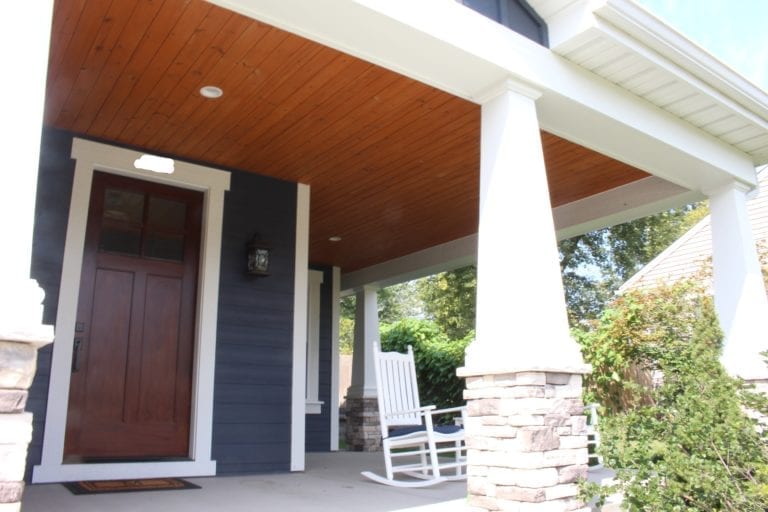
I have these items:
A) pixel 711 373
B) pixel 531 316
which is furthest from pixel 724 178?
pixel 531 316

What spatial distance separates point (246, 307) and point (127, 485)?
1.53 metres

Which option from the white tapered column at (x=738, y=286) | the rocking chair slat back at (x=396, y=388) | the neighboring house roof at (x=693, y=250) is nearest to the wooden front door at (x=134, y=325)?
the rocking chair slat back at (x=396, y=388)

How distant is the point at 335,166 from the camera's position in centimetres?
499

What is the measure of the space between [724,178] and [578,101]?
6.27 ft

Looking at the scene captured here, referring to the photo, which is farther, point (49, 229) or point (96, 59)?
point (49, 229)

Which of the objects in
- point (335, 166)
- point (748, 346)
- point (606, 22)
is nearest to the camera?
point (606, 22)

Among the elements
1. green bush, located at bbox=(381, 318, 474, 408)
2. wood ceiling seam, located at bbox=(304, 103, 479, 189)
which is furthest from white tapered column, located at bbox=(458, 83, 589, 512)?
green bush, located at bbox=(381, 318, 474, 408)

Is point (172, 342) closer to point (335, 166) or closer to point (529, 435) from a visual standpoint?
point (335, 166)

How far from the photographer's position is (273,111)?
4.08m

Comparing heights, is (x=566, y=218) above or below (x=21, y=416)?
above

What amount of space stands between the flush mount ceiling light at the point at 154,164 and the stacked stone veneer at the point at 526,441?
278 cm

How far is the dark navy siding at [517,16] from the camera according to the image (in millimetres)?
3508

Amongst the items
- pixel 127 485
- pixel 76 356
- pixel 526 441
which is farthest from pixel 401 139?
pixel 127 485

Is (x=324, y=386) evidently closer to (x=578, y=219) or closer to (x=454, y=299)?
(x=578, y=219)
